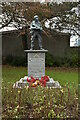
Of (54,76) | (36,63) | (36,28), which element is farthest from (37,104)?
(54,76)

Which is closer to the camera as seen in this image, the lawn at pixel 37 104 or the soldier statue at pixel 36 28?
the lawn at pixel 37 104

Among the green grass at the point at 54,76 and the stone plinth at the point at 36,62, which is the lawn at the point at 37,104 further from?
the stone plinth at the point at 36,62

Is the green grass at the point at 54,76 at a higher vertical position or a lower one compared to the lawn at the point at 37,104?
lower

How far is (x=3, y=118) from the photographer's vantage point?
3900mm

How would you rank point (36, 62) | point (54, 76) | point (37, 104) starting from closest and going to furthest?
1. point (37, 104)
2. point (36, 62)
3. point (54, 76)

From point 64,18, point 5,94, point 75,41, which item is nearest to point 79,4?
point 64,18

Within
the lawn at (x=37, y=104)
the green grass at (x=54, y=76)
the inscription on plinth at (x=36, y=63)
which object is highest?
the inscription on plinth at (x=36, y=63)

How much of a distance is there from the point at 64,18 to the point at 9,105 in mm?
13729

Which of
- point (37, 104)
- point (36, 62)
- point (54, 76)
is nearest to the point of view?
point (37, 104)

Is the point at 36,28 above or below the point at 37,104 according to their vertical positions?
above

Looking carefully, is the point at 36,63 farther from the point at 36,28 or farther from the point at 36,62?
the point at 36,28

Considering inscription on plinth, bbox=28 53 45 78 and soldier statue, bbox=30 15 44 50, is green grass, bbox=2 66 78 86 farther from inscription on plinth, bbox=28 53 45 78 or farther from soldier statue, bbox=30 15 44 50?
soldier statue, bbox=30 15 44 50

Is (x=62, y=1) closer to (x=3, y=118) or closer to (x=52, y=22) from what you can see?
(x=52, y=22)

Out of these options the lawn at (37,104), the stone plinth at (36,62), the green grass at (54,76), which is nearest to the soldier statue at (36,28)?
the stone plinth at (36,62)
